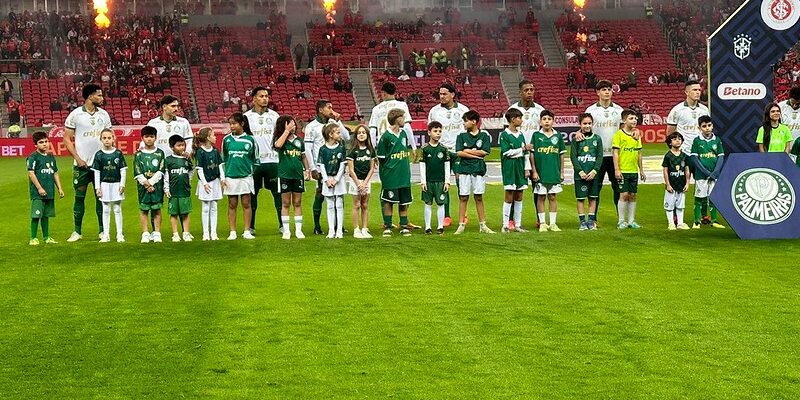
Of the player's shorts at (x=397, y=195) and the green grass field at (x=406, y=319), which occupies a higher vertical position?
the player's shorts at (x=397, y=195)

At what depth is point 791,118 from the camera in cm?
1644

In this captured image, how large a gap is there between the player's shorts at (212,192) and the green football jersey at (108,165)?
1.14 meters

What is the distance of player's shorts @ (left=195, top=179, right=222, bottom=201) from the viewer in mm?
15117

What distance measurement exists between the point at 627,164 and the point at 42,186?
343 inches

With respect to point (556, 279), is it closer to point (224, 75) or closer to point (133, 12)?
point (224, 75)

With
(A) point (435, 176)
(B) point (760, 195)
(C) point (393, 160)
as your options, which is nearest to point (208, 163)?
(C) point (393, 160)

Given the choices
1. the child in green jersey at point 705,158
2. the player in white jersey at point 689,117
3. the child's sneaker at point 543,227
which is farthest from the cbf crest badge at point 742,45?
the child's sneaker at point 543,227

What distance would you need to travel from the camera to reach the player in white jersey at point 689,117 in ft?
53.1

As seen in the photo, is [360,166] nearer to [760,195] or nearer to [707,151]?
[707,151]

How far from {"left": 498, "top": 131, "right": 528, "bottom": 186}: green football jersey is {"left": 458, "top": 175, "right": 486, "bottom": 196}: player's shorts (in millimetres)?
357

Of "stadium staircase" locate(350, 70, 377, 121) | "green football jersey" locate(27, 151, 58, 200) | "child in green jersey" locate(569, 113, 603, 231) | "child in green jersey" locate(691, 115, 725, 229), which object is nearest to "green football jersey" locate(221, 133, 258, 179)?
"green football jersey" locate(27, 151, 58, 200)

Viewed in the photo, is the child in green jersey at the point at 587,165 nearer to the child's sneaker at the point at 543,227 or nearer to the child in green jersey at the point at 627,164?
the child in green jersey at the point at 627,164

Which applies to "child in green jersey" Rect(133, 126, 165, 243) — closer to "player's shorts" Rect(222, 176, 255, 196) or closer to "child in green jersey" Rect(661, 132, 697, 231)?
"player's shorts" Rect(222, 176, 255, 196)

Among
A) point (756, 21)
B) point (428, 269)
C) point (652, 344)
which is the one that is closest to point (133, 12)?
point (756, 21)
